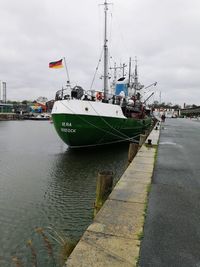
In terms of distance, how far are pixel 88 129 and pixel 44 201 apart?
9592mm

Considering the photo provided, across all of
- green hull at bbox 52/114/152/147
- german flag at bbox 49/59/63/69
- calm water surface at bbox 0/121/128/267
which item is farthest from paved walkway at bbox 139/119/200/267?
german flag at bbox 49/59/63/69

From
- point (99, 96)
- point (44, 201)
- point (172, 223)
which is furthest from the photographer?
point (99, 96)

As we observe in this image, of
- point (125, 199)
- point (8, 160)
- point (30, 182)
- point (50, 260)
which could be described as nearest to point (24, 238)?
point (50, 260)

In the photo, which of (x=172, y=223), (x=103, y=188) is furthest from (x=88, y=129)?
(x=172, y=223)

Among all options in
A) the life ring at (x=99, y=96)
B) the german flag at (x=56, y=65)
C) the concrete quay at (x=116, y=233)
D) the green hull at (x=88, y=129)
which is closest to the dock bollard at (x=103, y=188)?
the concrete quay at (x=116, y=233)

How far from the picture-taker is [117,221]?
4.57 m

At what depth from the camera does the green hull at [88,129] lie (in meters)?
17.6

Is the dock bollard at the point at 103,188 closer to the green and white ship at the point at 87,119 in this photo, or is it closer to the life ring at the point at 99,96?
the green and white ship at the point at 87,119

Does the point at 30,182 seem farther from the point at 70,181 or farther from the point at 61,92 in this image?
the point at 61,92

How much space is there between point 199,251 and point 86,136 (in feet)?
49.6

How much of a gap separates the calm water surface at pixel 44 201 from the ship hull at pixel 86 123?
1940 millimetres

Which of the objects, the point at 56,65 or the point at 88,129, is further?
the point at 56,65

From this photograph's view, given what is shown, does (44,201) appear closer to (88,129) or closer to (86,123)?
(86,123)

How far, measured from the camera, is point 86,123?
17.8 meters
